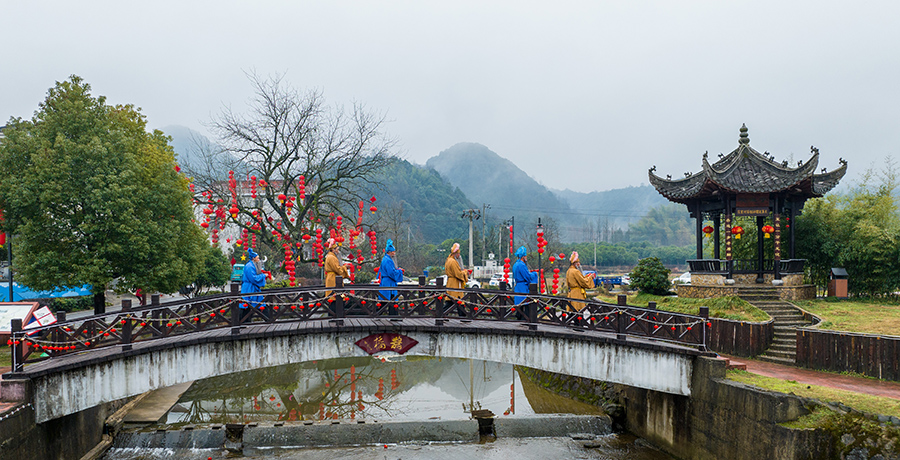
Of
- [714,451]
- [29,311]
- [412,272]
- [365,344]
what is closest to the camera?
[714,451]

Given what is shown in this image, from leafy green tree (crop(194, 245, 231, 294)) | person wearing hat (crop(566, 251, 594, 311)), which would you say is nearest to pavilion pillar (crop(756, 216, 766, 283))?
person wearing hat (crop(566, 251, 594, 311))

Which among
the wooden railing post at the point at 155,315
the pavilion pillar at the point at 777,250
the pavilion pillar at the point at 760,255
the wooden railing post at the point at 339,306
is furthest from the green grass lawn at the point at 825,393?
the wooden railing post at the point at 155,315

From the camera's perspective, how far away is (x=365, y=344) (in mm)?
11820

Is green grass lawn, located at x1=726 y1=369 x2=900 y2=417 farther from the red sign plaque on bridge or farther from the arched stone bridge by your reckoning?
the red sign plaque on bridge

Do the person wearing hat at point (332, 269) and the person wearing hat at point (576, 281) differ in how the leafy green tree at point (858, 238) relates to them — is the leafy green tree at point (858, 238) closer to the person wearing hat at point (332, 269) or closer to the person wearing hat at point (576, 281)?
the person wearing hat at point (576, 281)

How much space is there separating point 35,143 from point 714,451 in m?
19.7

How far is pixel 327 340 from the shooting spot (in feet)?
38.3

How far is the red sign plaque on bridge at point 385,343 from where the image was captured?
11.8 metres

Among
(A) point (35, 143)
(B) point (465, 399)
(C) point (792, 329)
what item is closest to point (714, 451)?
(C) point (792, 329)

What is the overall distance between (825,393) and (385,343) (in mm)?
8994

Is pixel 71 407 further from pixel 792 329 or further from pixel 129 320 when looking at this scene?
pixel 792 329

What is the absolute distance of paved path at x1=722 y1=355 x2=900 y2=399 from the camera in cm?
1107

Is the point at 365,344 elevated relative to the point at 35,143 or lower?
lower

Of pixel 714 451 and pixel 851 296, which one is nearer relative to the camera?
pixel 714 451
